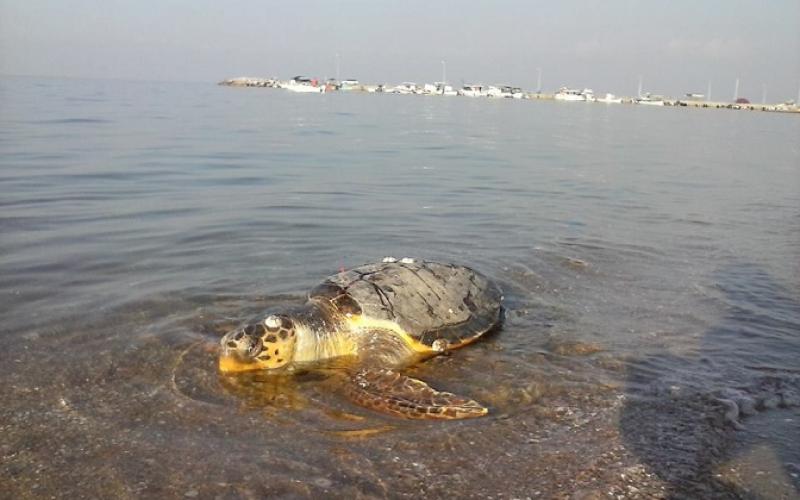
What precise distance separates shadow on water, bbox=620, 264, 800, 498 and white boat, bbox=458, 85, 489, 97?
17747cm

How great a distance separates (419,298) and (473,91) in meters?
180

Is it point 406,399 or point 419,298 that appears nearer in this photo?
point 406,399

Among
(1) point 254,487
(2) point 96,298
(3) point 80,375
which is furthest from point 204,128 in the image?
(1) point 254,487

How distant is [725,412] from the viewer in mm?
4703

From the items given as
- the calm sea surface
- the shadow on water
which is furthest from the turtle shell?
the shadow on water

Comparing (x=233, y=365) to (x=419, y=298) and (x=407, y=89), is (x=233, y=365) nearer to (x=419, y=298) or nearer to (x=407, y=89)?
(x=419, y=298)

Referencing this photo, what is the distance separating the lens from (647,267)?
914 cm

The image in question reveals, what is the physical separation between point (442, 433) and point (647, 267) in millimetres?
5862

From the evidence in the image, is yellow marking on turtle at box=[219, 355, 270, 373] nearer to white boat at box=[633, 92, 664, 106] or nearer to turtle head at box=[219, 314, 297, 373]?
turtle head at box=[219, 314, 297, 373]

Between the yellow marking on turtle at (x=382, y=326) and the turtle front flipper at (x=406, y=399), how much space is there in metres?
0.85

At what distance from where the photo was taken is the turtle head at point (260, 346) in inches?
213

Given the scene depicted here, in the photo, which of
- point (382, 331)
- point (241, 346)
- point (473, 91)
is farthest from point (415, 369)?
point (473, 91)

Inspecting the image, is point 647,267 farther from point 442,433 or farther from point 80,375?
point 80,375

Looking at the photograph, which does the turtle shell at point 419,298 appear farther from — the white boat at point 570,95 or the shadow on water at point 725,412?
the white boat at point 570,95
